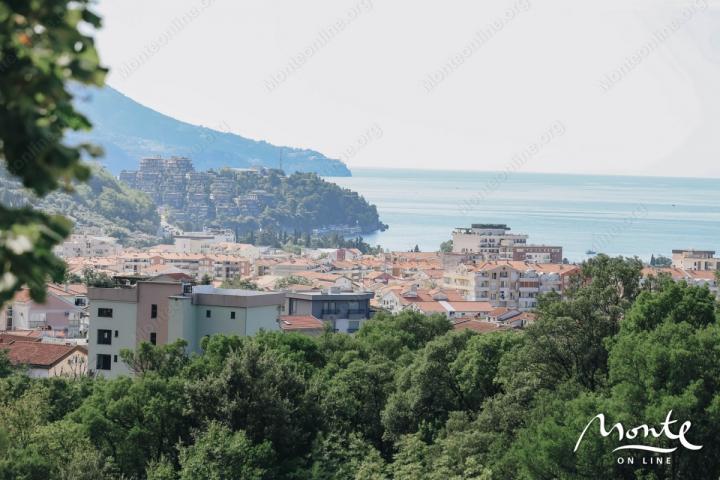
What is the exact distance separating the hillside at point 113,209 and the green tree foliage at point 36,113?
109 m

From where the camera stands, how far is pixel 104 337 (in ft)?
87.4

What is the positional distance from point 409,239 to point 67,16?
12393cm

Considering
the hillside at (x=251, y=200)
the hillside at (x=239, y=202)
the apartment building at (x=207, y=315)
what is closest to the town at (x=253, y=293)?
the apartment building at (x=207, y=315)

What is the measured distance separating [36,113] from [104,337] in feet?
82.4

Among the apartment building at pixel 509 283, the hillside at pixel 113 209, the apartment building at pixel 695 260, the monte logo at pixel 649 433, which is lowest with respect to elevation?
the monte logo at pixel 649 433

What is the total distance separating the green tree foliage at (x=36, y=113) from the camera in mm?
1918

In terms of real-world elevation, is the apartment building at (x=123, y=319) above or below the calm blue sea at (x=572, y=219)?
below

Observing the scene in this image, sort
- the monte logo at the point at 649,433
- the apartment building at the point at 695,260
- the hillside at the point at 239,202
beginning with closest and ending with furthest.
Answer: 1. the monte logo at the point at 649,433
2. the apartment building at the point at 695,260
3. the hillside at the point at 239,202

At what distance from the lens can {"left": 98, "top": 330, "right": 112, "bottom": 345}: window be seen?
2658 cm

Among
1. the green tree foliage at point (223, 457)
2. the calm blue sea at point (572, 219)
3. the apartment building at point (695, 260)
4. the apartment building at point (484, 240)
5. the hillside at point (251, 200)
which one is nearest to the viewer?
the green tree foliage at point (223, 457)

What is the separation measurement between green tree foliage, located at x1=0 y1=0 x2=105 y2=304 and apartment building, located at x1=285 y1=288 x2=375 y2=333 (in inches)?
1471

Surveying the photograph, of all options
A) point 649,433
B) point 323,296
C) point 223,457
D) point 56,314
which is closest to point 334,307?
point 323,296

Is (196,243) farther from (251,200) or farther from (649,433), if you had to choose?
(649,433)

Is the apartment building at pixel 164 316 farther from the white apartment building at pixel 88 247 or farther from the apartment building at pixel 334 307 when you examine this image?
the white apartment building at pixel 88 247
